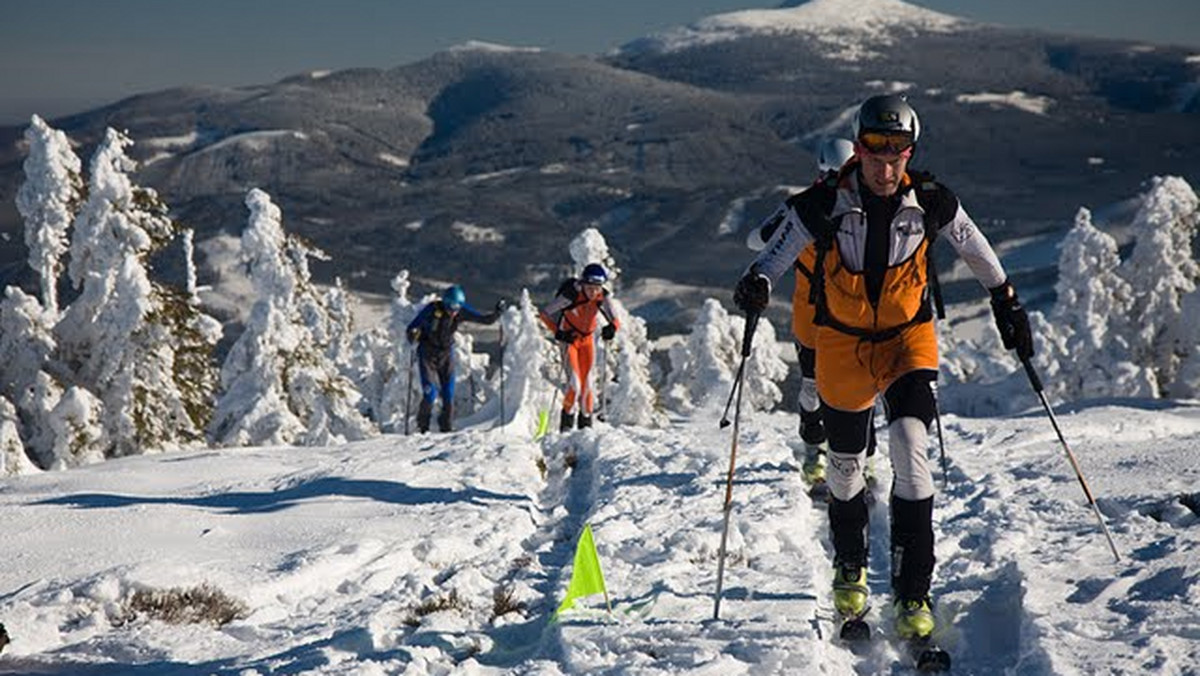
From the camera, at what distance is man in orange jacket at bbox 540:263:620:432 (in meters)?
14.3

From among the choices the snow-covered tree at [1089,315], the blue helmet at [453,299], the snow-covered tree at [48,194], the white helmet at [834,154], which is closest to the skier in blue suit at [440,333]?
the blue helmet at [453,299]

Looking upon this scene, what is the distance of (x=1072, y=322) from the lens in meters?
38.9

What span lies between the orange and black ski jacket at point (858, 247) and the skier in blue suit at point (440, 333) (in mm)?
9987

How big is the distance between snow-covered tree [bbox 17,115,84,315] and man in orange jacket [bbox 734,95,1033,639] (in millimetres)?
22799

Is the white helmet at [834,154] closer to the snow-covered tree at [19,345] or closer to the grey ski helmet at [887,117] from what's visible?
the grey ski helmet at [887,117]

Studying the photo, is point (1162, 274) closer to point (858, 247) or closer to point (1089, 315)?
point (1089, 315)

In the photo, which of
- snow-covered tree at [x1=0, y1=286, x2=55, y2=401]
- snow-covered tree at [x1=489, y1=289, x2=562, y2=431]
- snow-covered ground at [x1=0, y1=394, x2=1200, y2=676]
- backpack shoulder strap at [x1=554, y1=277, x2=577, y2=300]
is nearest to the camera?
snow-covered ground at [x1=0, y1=394, x2=1200, y2=676]

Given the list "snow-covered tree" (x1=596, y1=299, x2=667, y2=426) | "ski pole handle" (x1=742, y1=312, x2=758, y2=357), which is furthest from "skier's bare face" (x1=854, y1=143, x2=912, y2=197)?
"snow-covered tree" (x1=596, y1=299, x2=667, y2=426)

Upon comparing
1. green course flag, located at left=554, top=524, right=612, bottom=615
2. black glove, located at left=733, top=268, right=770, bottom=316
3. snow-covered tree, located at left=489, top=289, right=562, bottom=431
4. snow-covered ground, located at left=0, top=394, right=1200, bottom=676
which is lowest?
snow-covered tree, located at left=489, top=289, right=562, bottom=431

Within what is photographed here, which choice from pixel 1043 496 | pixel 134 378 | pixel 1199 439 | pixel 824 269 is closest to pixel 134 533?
pixel 824 269

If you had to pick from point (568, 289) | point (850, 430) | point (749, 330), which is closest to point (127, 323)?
point (568, 289)

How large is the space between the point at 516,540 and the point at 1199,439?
640 centimetres

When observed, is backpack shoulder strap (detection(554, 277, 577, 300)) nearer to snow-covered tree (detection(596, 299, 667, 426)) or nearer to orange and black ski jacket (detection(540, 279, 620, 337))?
orange and black ski jacket (detection(540, 279, 620, 337))

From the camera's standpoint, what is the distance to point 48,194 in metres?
25.9
